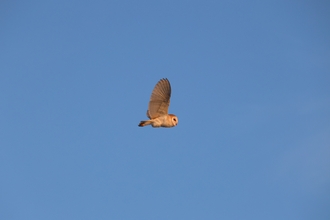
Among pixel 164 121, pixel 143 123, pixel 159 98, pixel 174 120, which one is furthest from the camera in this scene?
pixel 174 120

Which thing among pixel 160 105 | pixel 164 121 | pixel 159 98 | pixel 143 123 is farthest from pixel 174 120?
pixel 143 123

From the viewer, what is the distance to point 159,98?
34.5 meters

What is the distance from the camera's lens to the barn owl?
113 feet

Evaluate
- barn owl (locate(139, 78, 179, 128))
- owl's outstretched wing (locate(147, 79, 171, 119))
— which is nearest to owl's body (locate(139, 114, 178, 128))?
barn owl (locate(139, 78, 179, 128))

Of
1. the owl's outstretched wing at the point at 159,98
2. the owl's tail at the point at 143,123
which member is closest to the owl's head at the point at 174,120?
the owl's outstretched wing at the point at 159,98

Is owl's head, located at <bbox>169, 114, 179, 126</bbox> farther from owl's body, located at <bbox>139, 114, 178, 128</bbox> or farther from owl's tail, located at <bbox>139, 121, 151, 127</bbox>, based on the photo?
owl's tail, located at <bbox>139, 121, 151, 127</bbox>

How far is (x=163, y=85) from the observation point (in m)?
34.5

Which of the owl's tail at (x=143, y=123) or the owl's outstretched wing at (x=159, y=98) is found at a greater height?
the owl's outstretched wing at (x=159, y=98)

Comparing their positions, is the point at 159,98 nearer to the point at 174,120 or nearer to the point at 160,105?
the point at 160,105

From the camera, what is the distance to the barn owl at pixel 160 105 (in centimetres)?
3441

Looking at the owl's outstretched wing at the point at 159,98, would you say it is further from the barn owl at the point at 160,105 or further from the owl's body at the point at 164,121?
the owl's body at the point at 164,121

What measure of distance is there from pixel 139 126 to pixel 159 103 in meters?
1.44

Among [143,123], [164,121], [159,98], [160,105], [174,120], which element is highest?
[159,98]

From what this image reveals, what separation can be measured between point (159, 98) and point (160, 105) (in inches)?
12.1
